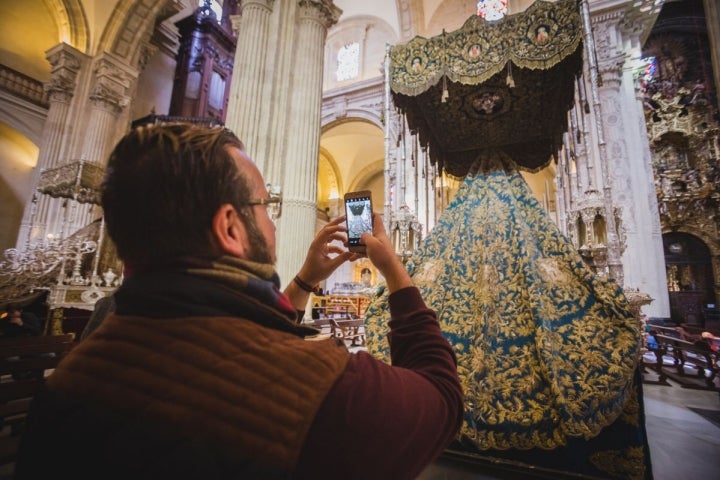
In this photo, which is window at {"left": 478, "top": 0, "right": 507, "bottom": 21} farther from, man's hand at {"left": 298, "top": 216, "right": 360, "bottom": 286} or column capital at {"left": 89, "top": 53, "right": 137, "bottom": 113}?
man's hand at {"left": 298, "top": 216, "right": 360, "bottom": 286}

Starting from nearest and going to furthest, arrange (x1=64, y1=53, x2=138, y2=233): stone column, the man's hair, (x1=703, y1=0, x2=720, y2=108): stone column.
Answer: the man's hair → (x1=703, y1=0, x2=720, y2=108): stone column → (x1=64, y1=53, x2=138, y2=233): stone column

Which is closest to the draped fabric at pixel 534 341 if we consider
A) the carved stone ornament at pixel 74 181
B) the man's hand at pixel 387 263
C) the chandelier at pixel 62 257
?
the man's hand at pixel 387 263

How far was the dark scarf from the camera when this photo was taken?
511mm

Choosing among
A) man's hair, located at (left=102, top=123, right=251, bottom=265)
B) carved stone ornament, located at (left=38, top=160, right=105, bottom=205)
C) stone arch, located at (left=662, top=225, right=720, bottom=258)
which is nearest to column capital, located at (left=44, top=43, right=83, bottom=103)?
carved stone ornament, located at (left=38, top=160, right=105, bottom=205)

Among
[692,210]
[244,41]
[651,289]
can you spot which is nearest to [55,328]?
[244,41]

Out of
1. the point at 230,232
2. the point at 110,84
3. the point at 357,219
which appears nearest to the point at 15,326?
the point at 357,219

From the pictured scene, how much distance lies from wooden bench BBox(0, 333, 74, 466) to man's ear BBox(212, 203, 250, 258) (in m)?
2.10

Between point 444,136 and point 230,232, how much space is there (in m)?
4.02

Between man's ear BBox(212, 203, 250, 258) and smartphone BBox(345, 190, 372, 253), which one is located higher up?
smartphone BBox(345, 190, 372, 253)

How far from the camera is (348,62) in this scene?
594 inches

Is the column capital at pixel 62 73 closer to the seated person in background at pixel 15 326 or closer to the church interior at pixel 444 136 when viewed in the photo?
the church interior at pixel 444 136

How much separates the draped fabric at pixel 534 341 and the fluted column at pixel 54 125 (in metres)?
10.8

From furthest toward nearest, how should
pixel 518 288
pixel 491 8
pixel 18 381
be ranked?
pixel 491 8, pixel 518 288, pixel 18 381

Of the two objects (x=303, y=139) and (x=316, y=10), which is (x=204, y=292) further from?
(x=316, y=10)
